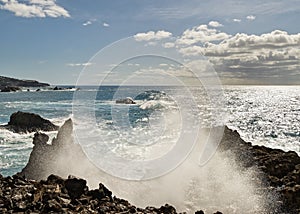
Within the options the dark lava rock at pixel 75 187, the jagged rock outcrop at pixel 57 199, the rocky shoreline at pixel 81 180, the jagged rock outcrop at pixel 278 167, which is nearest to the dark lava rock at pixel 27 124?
the rocky shoreline at pixel 81 180

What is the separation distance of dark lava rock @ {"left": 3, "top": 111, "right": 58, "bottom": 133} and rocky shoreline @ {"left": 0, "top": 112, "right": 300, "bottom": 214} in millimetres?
18847

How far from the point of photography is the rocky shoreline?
14125 millimetres

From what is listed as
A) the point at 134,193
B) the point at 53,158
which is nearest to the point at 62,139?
the point at 53,158

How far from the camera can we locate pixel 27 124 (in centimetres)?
4856

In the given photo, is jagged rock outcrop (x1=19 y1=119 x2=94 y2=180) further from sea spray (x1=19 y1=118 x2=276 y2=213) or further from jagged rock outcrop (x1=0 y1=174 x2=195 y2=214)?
jagged rock outcrop (x1=0 y1=174 x2=195 y2=214)

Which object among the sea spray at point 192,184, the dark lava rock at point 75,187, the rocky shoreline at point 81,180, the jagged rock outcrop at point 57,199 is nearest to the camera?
the jagged rock outcrop at point 57,199

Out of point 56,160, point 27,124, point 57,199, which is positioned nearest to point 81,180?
point 57,199

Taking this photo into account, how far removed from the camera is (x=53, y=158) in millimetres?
25719

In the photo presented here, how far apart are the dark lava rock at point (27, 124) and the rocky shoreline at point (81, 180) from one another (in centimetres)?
1885

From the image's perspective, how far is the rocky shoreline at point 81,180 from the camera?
14.1 meters

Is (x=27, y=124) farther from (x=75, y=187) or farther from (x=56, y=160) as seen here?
(x=75, y=187)

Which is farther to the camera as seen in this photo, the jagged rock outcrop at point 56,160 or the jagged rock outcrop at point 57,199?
the jagged rock outcrop at point 56,160

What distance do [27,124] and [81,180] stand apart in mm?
35451

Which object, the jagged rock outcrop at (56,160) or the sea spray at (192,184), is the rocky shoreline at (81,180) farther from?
the sea spray at (192,184)
